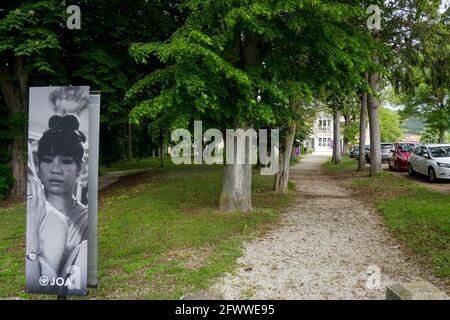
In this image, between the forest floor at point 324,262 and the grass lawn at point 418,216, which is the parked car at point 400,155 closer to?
the grass lawn at point 418,216

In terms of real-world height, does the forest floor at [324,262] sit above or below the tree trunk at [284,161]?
below

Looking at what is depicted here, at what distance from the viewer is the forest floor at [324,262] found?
591cm

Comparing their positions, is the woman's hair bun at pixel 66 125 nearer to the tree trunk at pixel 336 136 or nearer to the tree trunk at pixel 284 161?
the tree trunk at pixel 284 161

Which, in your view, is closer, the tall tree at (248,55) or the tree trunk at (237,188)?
the tall tree at (248,55)

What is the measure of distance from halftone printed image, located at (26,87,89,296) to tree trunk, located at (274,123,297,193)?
1081cm

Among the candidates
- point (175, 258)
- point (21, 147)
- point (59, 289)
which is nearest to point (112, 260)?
point (175, 258)

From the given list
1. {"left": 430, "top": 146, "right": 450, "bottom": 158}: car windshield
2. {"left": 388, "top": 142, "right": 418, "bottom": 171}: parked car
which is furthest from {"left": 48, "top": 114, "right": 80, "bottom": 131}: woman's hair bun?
{"left": 388, "top": 142, "right": 418, "bottom": 171}: parked car

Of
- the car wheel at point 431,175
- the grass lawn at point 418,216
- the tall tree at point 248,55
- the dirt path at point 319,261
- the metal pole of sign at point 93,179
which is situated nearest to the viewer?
the metal pole of sign at point 93,179

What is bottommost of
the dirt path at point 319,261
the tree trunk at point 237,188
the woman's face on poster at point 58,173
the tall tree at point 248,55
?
the dirt path at point 319,261

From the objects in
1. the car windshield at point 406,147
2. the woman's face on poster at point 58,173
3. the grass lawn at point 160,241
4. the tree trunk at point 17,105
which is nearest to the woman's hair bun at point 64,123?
Result: the woman's face on poster at point 58,173

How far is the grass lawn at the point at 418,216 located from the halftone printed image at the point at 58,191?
5327mm

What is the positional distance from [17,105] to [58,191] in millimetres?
13332

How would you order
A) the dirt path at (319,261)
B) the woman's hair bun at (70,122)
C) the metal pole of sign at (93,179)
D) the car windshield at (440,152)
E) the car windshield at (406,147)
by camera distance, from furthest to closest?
1. the car windshield at (406,147)
2. the car windshield at (440,152)
3. the dirt path at (319,261)
4. the metal pole of sign at (93,179)
5. the woman's hair bun at (70,122)
